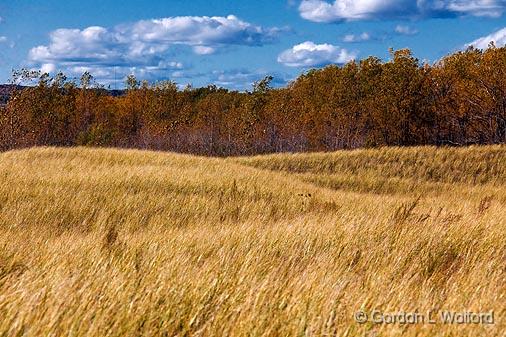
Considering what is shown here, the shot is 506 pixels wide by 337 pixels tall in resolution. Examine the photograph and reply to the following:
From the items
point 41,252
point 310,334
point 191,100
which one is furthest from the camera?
point 191,100

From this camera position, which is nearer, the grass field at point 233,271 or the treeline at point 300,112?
the grass field at point 233,271

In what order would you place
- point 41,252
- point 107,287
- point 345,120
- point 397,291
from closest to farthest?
1. point 107,287
2. point 397,291
3. point 41,252
4. point 345,120

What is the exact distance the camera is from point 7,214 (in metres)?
10.7

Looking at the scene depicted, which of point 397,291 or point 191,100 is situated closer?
point 397,291

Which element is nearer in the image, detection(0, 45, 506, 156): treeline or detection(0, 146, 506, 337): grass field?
detection(0, 146, 506, 337): grass field

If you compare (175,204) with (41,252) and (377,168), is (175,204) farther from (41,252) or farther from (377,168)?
(377,168)

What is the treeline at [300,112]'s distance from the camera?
49.8m

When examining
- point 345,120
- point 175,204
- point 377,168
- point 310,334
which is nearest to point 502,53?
point 345,120

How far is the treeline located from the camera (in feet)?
163

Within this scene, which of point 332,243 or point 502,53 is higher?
point 502,53

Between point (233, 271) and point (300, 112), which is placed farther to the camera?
point (300, 112)

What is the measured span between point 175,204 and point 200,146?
73.3 meters

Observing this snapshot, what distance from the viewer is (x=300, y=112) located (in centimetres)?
7938

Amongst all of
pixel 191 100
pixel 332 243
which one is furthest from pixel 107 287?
pixel 191 100
